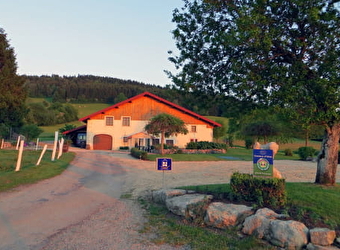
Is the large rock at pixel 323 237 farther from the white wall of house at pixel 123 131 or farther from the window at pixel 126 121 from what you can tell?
the window at pixel 126 121

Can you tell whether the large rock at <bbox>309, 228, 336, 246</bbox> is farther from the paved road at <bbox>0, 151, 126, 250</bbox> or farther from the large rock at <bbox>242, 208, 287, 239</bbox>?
the paved road at <bbox>0, 151, 126, 250</bbox>

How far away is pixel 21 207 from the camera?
340 inches

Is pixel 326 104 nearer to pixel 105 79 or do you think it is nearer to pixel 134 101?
pixel 134 101

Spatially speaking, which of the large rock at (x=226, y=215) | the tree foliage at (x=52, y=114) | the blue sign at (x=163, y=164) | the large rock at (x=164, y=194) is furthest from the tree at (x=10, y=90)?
the large rock at (x=226, y=215)

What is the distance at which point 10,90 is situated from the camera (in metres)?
41.2

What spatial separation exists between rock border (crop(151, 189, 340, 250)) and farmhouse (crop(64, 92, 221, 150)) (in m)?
34.3

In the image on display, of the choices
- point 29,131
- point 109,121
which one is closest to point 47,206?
point 109,121

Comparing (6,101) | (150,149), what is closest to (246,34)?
(150,149)

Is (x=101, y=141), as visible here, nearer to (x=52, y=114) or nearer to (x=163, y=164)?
(x=163, y=164)

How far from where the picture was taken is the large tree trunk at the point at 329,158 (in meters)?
10.2

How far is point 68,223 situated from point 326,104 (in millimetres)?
7987

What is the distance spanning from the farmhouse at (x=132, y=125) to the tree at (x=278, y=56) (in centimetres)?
3116

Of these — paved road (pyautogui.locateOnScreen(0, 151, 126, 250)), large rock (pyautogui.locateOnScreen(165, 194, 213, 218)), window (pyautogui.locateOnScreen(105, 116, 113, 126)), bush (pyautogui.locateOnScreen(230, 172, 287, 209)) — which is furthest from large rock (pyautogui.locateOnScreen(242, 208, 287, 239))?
window (pyautogui.locateOnScreen(105, 116, 113, 126))

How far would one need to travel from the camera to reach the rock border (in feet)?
19.4
